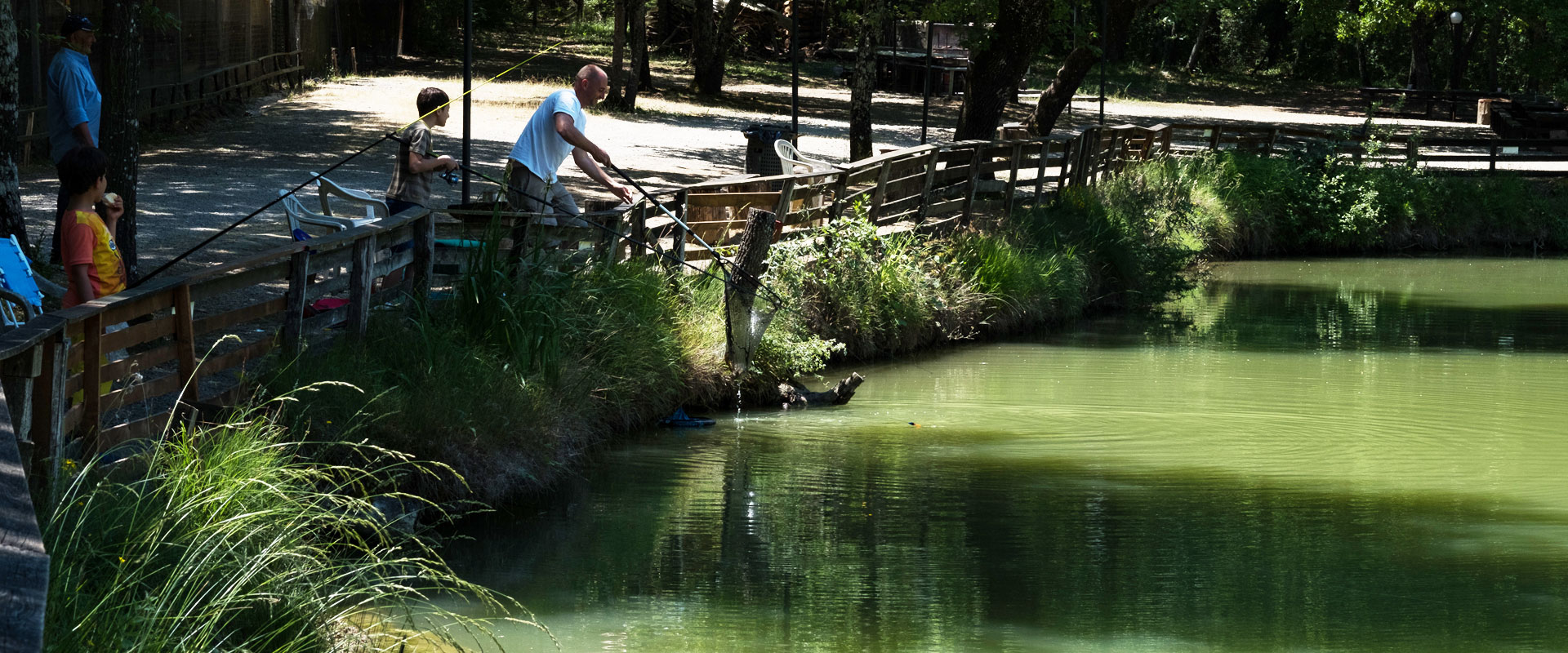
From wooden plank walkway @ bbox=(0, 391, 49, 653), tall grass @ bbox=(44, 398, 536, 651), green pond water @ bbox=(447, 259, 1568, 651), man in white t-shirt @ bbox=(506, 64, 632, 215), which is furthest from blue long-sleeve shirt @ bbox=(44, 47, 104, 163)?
wooden plank walkway @ bbox=(0, 391, 49, 653)

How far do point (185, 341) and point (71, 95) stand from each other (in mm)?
3652

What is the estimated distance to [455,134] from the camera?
2458 cm

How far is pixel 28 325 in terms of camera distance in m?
4.96

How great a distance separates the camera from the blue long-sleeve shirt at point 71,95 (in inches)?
375

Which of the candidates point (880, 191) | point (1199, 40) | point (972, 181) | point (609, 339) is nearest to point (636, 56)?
point (972, 181)

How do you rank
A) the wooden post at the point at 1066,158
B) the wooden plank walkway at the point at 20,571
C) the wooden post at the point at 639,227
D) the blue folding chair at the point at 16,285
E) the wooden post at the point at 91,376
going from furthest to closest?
the wooden post at the point at 1066,158, the wooden post at the point at 639,227, the blue folding chair at the point at 16,285, the wooden post at the point at 91,376, the wooden plank walkway at the point at 20,571

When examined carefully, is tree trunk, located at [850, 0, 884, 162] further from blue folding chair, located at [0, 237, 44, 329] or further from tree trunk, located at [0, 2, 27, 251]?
blue folding chair, located at [0, 237, 44, 329]

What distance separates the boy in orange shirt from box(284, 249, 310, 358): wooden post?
2.62 ft

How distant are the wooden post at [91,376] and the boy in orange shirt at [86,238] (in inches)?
36.0

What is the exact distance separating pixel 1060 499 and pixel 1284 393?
4637 mm

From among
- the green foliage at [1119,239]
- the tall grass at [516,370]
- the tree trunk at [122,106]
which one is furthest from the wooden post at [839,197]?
the tree trunk at [122,106]

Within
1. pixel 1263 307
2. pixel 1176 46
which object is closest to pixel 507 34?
pixel 1176 46

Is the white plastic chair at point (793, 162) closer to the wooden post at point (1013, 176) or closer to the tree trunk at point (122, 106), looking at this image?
the wooden post at point (1013, 176)

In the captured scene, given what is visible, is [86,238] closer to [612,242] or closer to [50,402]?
[50,402]
